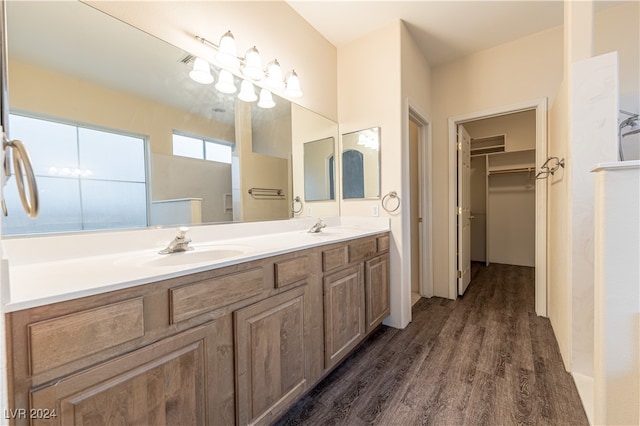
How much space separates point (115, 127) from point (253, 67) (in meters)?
0.88

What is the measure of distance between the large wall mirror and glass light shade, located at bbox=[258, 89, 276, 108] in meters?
0.11

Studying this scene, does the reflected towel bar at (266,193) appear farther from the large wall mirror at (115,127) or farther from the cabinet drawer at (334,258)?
the cabinet drawer at (334,258)

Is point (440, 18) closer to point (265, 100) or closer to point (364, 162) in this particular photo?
point (364, 162)

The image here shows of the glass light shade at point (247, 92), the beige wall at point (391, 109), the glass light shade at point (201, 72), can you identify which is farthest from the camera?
the beige wall at point (391, 109)

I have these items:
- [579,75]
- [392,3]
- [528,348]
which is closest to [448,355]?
[528,348]

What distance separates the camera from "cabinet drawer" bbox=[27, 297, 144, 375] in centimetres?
61

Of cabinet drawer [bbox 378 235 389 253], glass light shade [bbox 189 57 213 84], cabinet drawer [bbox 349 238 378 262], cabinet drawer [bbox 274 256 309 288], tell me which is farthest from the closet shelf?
glass light shade [bbox 189 57 213 84]

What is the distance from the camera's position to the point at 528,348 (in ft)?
6.21

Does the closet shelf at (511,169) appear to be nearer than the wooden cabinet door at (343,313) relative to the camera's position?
No

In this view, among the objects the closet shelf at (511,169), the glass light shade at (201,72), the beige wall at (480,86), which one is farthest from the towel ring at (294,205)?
the closet shelf at (511,169)

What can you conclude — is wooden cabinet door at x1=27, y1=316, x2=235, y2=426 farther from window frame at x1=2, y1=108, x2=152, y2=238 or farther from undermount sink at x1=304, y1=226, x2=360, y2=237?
undermount sink at x1=304, y1=226, x2=360, y2=237

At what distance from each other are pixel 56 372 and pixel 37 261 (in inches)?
22.4

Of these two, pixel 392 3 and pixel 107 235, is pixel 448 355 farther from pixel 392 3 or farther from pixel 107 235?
pixel 392 3

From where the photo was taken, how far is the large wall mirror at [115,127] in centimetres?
101
